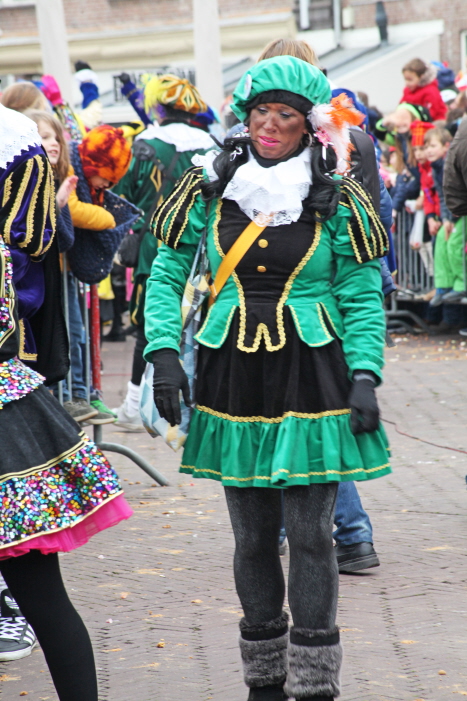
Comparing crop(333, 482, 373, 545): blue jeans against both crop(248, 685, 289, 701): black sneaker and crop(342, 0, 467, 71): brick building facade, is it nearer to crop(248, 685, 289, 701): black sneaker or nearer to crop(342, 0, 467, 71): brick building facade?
crop(248, 685, 289, 701): black sneaker

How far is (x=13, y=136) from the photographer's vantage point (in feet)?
10.9

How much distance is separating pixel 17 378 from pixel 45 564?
19.9 inches

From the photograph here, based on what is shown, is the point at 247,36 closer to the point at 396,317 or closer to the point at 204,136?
the point at 396,317

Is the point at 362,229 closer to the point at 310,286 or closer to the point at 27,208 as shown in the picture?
the point at 310,286

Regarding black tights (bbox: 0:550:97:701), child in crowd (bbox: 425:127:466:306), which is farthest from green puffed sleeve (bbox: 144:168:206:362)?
child in crowd (bbox: 425:127:466:306)

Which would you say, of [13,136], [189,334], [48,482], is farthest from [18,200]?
[48,482]

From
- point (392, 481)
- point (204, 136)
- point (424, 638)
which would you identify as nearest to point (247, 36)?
point (204, 136)

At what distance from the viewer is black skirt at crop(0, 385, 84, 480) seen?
2736 mm

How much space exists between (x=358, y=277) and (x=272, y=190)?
1.21 feet

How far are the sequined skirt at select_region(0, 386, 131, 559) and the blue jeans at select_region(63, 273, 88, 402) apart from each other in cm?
287

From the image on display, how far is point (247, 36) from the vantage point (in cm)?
2733

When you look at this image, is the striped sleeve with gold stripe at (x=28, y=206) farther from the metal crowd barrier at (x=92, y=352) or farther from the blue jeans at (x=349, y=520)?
the metal crowd barrier at (x=92, y=352)

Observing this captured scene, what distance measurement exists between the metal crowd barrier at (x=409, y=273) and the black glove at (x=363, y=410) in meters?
9.22

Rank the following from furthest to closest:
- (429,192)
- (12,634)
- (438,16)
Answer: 1. (438,16)
2. (429,192)
3. (12,634)
